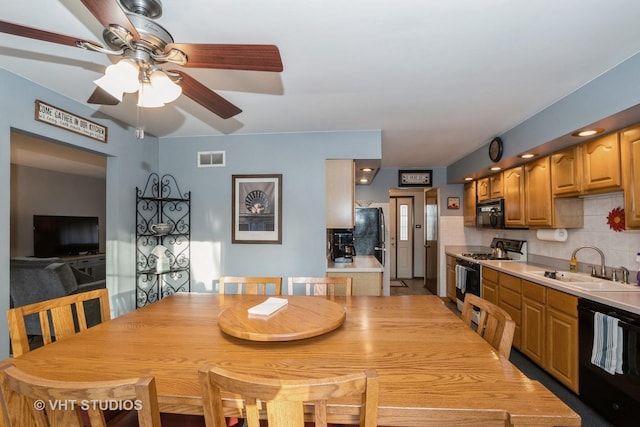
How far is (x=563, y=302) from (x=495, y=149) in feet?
5.48

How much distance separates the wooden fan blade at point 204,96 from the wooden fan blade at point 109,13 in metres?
0.31

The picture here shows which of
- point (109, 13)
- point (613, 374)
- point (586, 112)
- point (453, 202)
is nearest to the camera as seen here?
point (109, 13)

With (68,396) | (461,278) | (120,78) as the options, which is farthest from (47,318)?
(461,278)

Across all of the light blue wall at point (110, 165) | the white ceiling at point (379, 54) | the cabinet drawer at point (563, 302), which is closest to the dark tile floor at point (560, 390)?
the cabinet drawer at point (563, 302)

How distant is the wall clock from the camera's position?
10.5ft

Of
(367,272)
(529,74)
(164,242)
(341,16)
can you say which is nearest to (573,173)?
(529,74)

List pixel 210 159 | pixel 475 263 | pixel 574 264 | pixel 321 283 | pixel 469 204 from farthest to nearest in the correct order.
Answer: pixel 469 204
pixel 475 263
pixel 210 159
pixel 574 264
pixel 321 283

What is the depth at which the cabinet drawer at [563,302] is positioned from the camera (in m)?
2.19

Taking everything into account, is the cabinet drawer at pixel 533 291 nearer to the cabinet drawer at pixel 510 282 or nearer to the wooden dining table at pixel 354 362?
the cabinet drawer at pixel 510 282

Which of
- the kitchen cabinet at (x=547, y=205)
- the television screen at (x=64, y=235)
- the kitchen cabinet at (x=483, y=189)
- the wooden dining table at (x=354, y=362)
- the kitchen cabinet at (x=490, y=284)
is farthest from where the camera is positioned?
the television screen at (x=64, y=235)

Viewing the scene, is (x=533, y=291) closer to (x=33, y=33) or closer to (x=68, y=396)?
(x=68, y=396)

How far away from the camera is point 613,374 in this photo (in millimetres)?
1889

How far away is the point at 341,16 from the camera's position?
1388 millimetres

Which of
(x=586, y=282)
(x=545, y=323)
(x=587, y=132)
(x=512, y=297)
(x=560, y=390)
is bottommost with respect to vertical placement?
(x=560, y=390)
